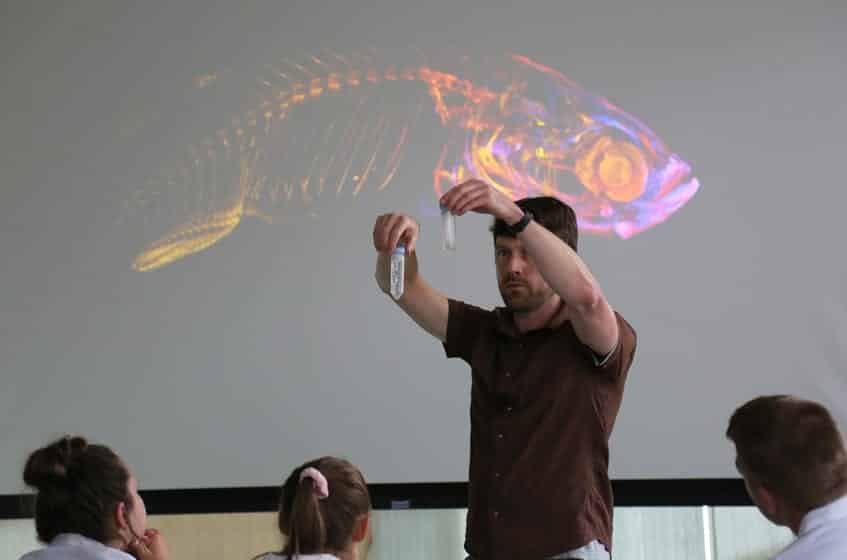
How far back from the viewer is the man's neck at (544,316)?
2453 mm

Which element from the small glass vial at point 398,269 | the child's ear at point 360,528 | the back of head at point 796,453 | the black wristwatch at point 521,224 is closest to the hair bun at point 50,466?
the child's ear at point 360,528

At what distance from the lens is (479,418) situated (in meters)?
2.45

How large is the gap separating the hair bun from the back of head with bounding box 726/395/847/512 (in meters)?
1.17

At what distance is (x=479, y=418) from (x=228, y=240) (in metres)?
1.72

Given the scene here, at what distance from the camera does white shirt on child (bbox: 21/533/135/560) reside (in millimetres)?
2234

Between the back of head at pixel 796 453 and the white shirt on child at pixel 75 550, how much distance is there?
1.10m

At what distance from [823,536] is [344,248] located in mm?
2259

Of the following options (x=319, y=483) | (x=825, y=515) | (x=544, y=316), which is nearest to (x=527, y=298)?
(x=544, y=316)

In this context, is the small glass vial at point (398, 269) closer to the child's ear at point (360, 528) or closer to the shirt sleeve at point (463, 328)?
the shirt sleeve at point (463, 328)

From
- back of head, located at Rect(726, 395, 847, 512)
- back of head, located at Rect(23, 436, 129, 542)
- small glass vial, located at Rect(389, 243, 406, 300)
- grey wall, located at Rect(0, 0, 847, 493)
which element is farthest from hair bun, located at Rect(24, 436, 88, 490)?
grey wall, located at Rect(0, 0, 847, 493)

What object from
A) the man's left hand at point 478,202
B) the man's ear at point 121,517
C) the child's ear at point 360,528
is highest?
the man's left hand at point 478,202

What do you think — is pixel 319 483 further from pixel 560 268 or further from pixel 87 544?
pixel 560 268

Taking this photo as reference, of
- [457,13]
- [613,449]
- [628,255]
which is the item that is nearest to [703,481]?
[613,449]

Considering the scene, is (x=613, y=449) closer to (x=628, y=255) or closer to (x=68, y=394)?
(x=628, y=255)
